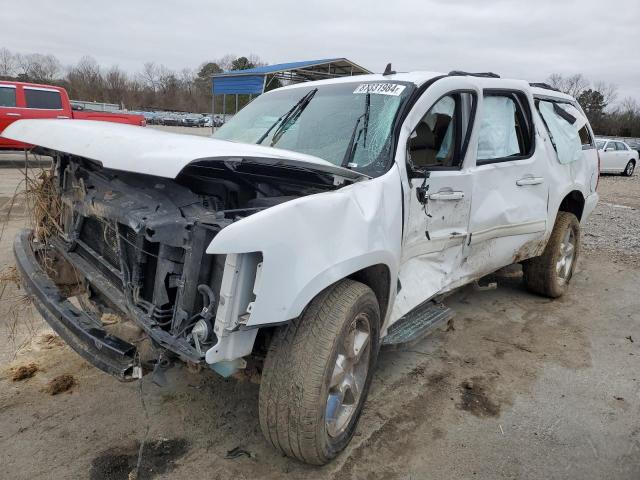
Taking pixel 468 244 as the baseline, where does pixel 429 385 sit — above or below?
below

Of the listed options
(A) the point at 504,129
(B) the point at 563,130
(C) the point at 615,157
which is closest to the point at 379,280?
(A) the point at 504,129

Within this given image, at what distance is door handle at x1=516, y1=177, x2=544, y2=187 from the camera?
13.4 feet

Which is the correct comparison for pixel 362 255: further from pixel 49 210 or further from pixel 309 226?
pixel 49 210

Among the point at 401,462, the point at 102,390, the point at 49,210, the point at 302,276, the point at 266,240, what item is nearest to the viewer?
the point at 266,240

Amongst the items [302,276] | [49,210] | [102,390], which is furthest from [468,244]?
[49,210]

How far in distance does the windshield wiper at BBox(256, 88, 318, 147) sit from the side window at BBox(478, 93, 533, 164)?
1.30 metres

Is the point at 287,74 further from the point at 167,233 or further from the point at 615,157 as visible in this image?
the point at 167,233

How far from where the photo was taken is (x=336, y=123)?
10.7ft

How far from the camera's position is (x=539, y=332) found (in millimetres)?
4367

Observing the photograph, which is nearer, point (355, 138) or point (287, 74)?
point (355, 138)

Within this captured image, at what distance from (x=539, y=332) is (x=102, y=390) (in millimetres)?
3543

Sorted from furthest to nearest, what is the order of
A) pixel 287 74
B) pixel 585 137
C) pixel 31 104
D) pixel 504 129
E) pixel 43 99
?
pixel 287 74 → pixel 43 99 → pixel 31 104 → pixel 585 137 → pixel 504 129

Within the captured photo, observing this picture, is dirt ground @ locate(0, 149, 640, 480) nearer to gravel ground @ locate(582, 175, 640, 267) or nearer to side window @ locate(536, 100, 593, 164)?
side window @ locate(536, 100, 593, 164)

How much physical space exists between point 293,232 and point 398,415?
157 centimetres
